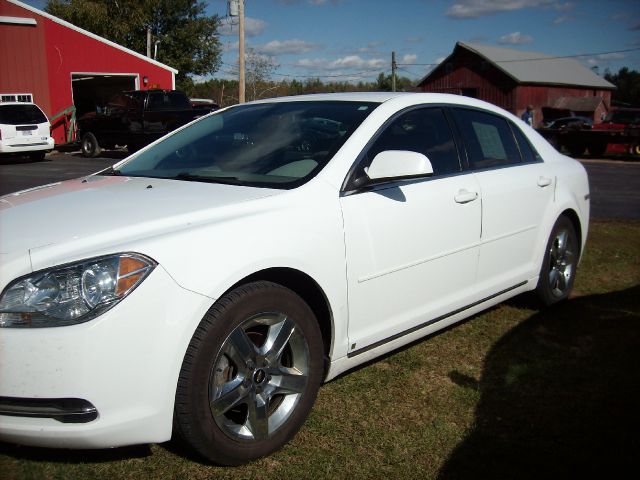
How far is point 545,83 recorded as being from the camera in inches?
1826

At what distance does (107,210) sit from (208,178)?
65 cm

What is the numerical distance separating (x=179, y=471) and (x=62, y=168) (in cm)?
1567

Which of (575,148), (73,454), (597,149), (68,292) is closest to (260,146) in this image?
(68,292)

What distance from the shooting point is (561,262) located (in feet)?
15.7

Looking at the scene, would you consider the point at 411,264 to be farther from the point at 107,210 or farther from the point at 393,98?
the point at 107,210

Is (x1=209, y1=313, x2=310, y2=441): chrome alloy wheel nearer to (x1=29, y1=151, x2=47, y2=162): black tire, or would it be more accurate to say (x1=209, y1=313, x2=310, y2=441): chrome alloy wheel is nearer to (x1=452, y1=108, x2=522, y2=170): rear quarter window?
(x1=452, y1=108, x2=522, y2=170): rear quarter window

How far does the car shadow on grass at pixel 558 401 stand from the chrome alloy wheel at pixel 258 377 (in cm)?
75

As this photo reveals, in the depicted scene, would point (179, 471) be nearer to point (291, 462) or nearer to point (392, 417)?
point (291, 462)

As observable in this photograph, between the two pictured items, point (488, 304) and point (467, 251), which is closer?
point (467, 251)

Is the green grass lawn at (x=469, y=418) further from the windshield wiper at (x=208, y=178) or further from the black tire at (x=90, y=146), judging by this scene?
the black tire at (x=90, y=146)

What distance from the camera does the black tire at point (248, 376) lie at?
93.4 inches

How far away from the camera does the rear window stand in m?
18.5

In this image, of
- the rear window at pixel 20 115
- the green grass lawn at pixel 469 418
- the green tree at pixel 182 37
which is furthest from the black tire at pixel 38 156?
the green tree at pixel 182 37

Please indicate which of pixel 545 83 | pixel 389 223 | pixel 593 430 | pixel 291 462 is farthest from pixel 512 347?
pixel 545 83
